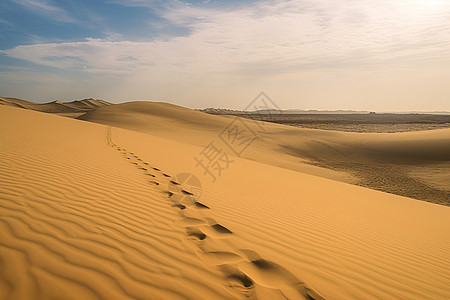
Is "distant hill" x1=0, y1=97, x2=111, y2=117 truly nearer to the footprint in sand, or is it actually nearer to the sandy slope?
the sandy slope

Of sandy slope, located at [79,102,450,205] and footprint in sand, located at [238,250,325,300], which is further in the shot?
sandy slope, located at [79,102,450,205]

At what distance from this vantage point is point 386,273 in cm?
277

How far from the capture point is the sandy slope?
12828 mm

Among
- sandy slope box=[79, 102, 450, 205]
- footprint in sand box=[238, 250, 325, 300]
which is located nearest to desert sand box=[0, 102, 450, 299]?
footprint in sand box=[238, 250, 325, 300]

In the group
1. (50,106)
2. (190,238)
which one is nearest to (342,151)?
(190,238)

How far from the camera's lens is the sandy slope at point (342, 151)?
1283 centimetres

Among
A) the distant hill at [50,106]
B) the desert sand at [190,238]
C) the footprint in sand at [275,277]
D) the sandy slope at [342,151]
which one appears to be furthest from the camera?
the distant hill at [50,106]

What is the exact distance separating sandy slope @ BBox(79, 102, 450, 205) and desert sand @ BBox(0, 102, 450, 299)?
23.5ft

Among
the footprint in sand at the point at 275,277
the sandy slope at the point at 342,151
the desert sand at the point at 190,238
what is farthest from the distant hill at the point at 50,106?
the footprint in sand at the point at 275,277

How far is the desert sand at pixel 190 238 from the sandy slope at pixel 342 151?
716 cm

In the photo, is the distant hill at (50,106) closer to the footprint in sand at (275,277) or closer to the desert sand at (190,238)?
the desert sand at (190,238)

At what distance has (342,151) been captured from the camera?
20.5 meters

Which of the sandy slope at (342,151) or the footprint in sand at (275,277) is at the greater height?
the sandy slope at (342,151)

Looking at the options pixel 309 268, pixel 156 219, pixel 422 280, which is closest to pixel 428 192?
pixel 422 280
